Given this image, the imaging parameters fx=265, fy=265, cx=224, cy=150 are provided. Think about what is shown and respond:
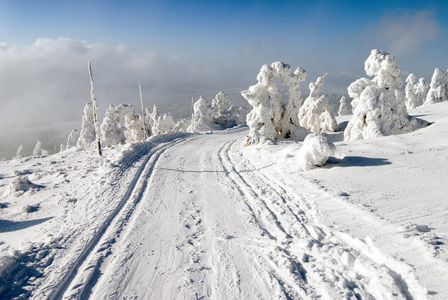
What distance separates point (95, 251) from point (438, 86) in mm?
52525

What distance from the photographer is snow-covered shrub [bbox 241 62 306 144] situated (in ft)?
67.5

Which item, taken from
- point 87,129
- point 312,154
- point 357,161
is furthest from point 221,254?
point 87,129

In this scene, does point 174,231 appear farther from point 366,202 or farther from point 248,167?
point 248,167

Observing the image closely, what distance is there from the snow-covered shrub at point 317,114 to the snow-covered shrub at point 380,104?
27.8 ft

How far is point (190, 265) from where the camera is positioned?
5.22 metres

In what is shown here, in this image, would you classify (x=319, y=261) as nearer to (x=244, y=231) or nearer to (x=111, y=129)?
(x=244, y=231)

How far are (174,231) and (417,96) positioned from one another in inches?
2402

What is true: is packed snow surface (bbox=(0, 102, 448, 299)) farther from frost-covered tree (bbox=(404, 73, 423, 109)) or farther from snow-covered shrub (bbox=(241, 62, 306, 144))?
frost-covered tree (bbox=(404, 73, 423, 109))

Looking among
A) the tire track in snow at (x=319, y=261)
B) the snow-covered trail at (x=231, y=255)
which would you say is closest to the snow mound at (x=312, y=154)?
the snow-covered trail at (x=231, y=255)

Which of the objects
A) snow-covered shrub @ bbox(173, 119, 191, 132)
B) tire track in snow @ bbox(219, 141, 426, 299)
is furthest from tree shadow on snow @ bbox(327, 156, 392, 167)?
snow-covered shrub @ bbox(173, 119, 191, 132)

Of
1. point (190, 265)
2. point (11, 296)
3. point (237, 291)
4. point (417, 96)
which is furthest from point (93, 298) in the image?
point (417, 96)

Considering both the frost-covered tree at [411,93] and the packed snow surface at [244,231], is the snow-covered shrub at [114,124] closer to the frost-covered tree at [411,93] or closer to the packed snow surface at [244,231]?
the packed snow surface at [244,231]

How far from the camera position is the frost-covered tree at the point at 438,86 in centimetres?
4094

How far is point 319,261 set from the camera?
16.8 feet
